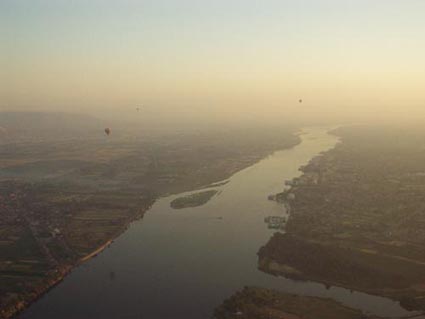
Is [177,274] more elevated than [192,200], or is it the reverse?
[192,200]

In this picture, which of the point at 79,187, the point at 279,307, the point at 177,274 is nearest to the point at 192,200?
the point at 79,187

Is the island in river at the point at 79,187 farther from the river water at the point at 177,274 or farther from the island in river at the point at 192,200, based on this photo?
the island in river at the point at 192,200

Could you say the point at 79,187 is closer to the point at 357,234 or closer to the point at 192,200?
the point at 192,200

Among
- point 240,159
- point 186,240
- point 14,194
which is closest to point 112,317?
point 186,240

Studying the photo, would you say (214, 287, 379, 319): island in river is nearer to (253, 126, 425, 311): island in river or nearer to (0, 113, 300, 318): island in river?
(253, 126, 425, 311): island in river

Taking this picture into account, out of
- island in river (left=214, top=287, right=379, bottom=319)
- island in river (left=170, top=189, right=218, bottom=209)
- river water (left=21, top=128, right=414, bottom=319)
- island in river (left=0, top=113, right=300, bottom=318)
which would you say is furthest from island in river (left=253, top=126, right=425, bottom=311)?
island in river (left=0, top=113, right=300, bottom=318)
